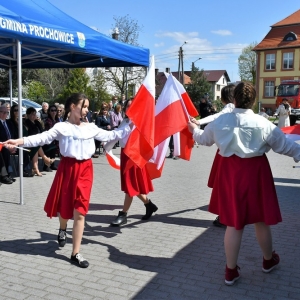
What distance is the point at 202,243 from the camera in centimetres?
476

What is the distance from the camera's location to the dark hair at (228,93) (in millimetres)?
4766

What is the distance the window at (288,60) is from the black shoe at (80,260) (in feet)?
161

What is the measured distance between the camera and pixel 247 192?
348 cm

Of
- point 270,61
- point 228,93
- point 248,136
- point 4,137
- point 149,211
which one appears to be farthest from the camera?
point 270,61

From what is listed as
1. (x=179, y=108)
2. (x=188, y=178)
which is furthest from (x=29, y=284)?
(x=188, y=178)

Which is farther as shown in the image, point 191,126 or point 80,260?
point 191,126

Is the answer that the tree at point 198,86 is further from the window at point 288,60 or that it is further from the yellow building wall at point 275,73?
the window at point 288,60

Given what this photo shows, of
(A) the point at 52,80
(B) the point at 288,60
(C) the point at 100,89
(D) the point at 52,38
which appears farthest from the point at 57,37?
(B) the point at 288,60

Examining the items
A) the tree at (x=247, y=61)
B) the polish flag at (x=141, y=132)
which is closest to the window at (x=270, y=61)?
the tree at (x=247, y=61)

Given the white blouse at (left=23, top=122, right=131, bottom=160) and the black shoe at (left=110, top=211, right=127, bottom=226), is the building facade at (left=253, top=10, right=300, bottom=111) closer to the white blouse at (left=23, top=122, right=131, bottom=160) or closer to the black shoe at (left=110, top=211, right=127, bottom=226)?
the black shoe at (left=110, top=211, right=127, bottom=226)

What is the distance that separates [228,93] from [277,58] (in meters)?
48.4

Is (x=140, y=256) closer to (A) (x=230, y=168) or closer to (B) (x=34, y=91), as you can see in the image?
(A) (x=230, y=168)

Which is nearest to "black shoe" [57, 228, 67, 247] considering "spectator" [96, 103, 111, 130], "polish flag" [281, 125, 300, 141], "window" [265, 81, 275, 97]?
"polish flag" [281, 125, 300, 141]

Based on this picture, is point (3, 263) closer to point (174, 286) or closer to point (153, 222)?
point (174, 286)
